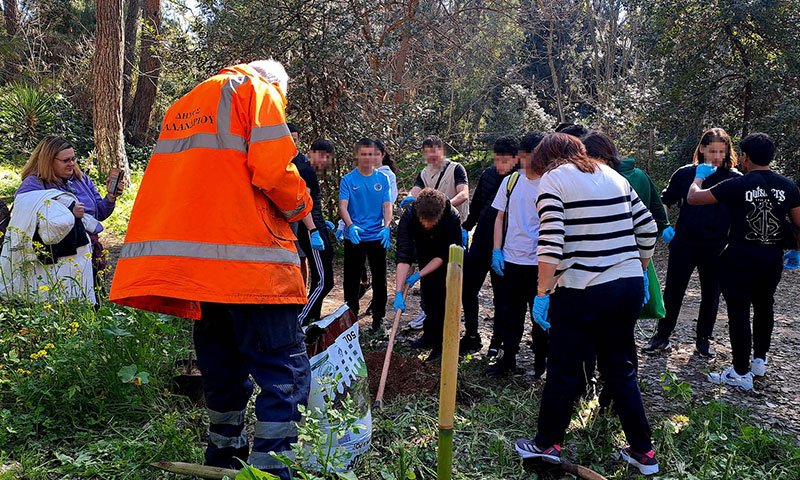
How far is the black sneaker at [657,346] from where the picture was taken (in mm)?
5230

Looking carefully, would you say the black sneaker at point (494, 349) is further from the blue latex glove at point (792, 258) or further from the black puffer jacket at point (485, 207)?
the blue latex glove at point (792, 258)

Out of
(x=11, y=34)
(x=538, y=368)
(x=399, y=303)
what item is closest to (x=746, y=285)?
(x=538, y=368)

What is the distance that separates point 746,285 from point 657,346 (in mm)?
1108

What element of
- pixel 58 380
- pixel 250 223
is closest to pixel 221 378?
pixel 250 223

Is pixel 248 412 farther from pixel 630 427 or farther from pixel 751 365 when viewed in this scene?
pixel 751 365

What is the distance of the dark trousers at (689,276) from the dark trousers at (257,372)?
3.61 meters

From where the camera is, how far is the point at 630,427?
10.2 ft

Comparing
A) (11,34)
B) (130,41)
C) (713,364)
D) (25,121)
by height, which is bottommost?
(713,364)

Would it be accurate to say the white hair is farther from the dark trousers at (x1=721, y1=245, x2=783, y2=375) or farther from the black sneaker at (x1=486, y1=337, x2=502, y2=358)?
the dark trousers at (x1=721, y1=245, x2=783, y2=375)

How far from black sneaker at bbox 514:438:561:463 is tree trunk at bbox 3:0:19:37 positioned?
62.2 feet

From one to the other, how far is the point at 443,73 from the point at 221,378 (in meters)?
16.7

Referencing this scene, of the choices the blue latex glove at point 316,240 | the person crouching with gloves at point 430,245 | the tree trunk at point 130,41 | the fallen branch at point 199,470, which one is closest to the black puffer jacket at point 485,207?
the person crouching with gloves at point 430,245

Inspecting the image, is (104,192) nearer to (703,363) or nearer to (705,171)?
(705,171)

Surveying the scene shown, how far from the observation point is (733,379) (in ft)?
14.5
